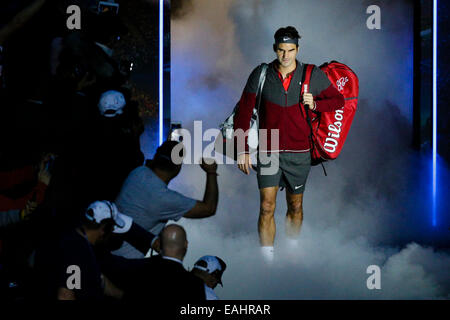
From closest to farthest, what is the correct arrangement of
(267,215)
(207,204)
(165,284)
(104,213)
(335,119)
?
(165,284)
(104,213)
(207,204)
(267,215)
(335,119)

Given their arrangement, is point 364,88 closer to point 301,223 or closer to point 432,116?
point 432,116

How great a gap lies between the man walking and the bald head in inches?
52.1

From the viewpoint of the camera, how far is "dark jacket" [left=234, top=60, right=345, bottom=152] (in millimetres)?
4887

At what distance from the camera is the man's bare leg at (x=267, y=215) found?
16.0 ft

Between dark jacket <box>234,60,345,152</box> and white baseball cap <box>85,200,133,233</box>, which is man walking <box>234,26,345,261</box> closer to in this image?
dark jacket <box>234,60,345,152</box>

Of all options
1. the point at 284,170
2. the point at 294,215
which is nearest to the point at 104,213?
the point at 284,170

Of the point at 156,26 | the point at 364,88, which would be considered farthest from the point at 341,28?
the point at 156,26

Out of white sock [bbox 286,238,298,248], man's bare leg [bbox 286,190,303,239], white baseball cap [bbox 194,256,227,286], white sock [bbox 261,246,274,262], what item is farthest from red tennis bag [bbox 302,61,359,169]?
white baseball cap [bbox 194,256,227,286]

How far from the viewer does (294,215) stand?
5125 millimetres

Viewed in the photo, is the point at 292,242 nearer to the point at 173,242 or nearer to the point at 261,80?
the point at 261,80

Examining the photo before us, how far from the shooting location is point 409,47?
5.77 meters

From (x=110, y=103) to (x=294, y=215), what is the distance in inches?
66.7

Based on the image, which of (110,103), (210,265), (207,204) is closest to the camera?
(210,265)

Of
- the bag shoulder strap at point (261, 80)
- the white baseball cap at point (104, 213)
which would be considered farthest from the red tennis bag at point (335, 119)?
the white baseball cap at point (104, 213)
